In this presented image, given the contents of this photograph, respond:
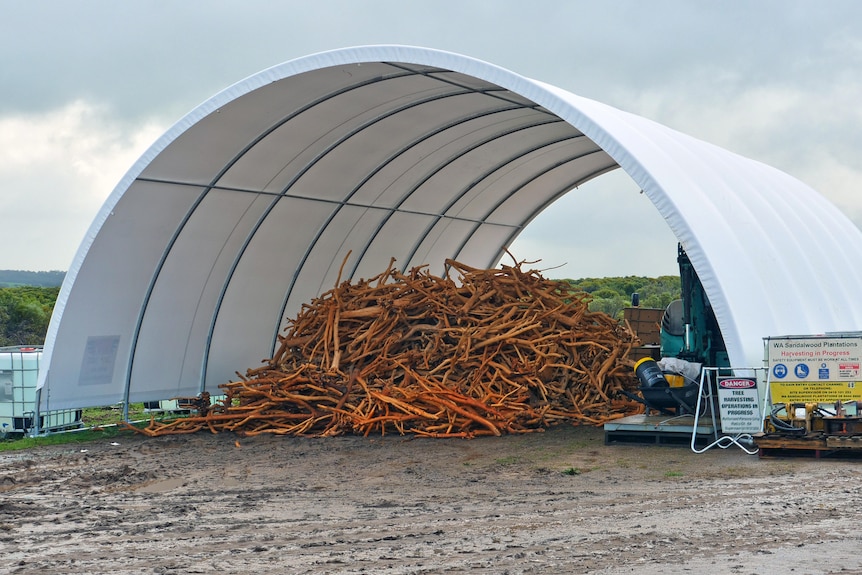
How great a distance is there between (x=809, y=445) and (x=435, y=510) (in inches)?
176

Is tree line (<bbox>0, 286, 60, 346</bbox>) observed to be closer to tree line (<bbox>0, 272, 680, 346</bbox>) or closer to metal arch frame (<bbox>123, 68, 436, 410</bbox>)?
tree line (<bbox>0, 272, 680, 346</bbox>)

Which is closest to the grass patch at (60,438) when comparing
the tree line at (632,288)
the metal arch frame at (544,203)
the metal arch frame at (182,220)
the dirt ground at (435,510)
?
the metal arch frame at (182,220)

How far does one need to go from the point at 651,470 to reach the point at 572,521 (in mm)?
2728

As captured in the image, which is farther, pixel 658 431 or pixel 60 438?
pixel 60 438

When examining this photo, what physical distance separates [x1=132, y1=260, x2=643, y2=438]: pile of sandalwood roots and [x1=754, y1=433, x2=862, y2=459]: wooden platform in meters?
3.26

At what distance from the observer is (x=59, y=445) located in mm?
14672

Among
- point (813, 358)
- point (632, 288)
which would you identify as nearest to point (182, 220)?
point (813, 358)

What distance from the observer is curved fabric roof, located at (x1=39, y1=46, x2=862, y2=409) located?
12.5 meters

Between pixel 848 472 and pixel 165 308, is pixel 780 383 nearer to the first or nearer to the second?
pixel 848 472

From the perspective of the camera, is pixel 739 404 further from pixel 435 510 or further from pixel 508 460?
pixel 435 510

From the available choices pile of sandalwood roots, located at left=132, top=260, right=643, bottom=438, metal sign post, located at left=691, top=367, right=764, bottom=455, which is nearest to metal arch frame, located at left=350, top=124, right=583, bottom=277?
pile of sandalwood roots, located at left=132, top=260, right=643, bottom=438

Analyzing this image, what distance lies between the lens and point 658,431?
12.2 meters

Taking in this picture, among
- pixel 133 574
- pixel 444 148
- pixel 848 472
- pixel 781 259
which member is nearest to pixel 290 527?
pixel 133 574

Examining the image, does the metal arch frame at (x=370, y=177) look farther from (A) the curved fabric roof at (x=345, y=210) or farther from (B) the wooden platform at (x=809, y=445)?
(B) the wooden platform at (x=809, y=445)
